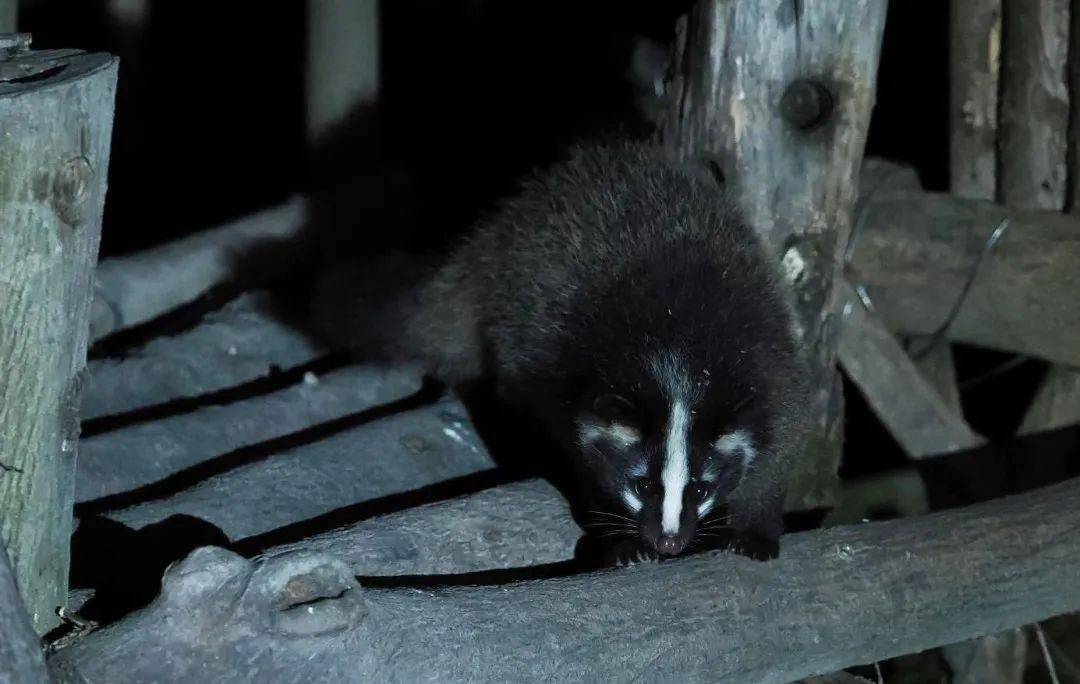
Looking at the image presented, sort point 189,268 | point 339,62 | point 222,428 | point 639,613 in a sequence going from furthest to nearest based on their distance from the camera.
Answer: point 339,62, point 189,268, point 222,428, point 639,613

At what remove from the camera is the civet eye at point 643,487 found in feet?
12.2

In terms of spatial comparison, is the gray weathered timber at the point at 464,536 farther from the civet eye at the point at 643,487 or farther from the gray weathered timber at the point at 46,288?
the gray weathered timber at the point at 46,288

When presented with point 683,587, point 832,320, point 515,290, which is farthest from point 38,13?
point 683,587

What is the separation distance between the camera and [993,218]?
16.8 feet

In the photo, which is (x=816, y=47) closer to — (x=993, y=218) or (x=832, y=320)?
(x=832, y=320)

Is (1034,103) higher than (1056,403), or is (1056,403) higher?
(1034,103)

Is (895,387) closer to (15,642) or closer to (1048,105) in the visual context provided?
(1048,105)

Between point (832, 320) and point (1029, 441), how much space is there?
1.37 meters

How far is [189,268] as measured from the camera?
5.82m

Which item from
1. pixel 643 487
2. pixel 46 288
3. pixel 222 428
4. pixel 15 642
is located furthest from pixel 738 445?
pixel 15 642

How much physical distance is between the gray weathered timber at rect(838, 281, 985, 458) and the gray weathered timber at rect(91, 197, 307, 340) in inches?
93.7

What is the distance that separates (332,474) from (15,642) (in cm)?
173

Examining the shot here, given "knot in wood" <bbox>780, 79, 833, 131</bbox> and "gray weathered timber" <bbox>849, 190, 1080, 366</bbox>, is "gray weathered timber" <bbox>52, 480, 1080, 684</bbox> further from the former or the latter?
"knot in wood" <bbox>780, 79, 833, 131</bbox>

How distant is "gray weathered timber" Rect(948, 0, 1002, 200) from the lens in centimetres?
535
